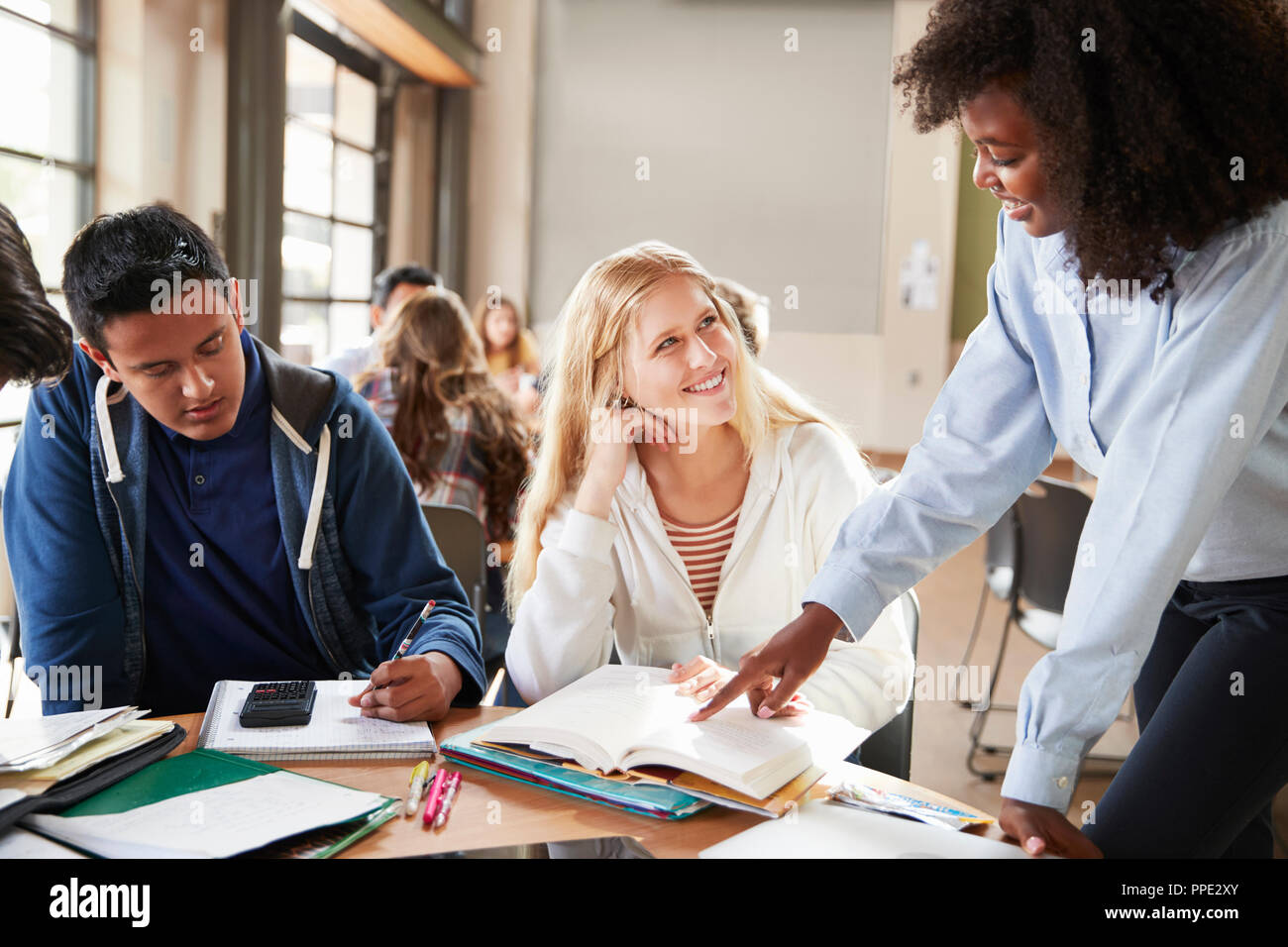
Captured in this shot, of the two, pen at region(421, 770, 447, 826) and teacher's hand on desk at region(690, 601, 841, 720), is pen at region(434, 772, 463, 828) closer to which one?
pen at region(421, 770, 447, 826)

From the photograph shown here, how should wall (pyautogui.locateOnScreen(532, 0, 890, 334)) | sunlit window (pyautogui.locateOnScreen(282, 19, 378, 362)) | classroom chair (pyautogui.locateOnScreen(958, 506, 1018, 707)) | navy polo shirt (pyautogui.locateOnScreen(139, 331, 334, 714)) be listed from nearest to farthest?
navy polo shirt (pyautogui.locateOnScreen(139, 331, 334, 714)) < classroom chair (pyautogui.locateOnScreen(958, 506, 1018, 707)) < sunlit window (pyautogui.locateOnScreen(282, 19, 378, 362)) < wall (pyautogui.locateOnScreen(532, 0, 890, 334))

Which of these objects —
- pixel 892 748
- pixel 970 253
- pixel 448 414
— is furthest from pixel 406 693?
pixel 970 253

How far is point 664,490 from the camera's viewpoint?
1.71m

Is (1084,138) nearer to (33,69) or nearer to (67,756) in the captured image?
(67,756)

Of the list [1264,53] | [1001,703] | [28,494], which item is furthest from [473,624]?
[1001,703]

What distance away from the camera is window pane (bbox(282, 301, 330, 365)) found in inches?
203

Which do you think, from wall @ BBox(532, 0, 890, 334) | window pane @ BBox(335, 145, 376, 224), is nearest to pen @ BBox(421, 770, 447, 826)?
window pane @ BBox(335, 145, 376, 224)

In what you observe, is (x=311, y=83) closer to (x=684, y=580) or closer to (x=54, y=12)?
(x=54, y=12)

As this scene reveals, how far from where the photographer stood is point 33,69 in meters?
3.31

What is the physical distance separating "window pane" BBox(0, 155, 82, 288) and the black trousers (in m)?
3.25

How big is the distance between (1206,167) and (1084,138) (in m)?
0.11

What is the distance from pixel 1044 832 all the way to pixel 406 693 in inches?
27.3

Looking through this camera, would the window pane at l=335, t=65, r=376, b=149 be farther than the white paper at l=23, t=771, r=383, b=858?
Yes
